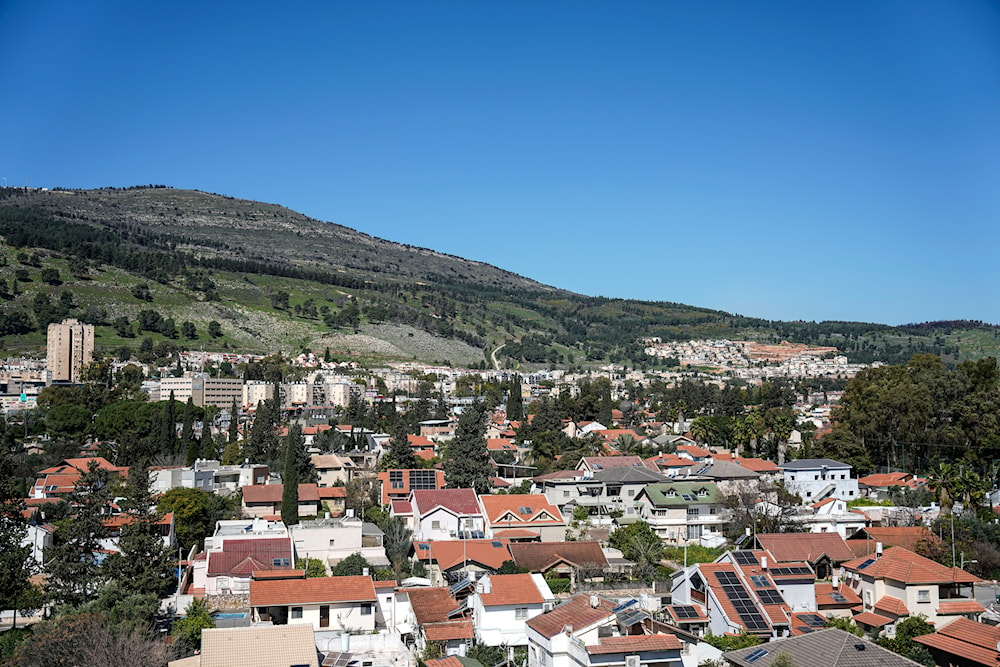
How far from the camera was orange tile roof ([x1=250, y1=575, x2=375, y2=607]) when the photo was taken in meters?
30.5

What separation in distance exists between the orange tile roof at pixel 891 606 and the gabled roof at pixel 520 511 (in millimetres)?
14748

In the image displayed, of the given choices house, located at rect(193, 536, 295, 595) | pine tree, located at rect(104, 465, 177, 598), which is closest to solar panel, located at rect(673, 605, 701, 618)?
house, located at rect(193, 536, 295, 595)

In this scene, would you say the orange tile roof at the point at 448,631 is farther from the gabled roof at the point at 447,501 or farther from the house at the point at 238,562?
the gabled roof at the point at 447,501

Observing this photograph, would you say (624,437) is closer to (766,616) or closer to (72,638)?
(766,616)

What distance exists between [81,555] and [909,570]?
2958 cm

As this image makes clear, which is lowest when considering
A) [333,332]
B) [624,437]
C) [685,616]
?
[685,616]

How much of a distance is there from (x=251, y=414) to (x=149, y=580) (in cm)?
6135

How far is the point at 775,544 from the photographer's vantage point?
3812 centimetres

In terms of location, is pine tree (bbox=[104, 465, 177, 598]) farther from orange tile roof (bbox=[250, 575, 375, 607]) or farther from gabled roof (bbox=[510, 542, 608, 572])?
gabled roof (bbox=[510, 542, 608, 572])

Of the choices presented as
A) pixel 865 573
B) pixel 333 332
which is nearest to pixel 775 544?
pixel 865 573

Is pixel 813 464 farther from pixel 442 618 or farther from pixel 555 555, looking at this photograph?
pixel 442 618

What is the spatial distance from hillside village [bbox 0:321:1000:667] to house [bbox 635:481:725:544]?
11 cm

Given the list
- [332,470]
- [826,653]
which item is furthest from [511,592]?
[332,470]

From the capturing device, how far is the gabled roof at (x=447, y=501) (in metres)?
44.1
